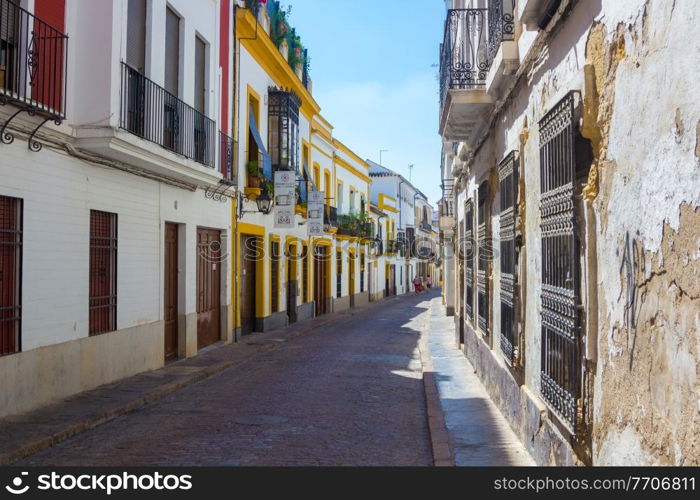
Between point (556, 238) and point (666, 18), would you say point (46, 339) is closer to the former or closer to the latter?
point (556, 238)

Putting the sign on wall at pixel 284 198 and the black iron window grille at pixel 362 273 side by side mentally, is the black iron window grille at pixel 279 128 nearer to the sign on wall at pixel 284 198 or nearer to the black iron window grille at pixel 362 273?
the sign on wall at pixel 284 198

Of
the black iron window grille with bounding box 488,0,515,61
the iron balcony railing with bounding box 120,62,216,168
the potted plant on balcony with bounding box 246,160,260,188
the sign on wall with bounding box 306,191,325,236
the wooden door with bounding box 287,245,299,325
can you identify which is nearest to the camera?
the black iron window grille with bounding box 488,0,515,61

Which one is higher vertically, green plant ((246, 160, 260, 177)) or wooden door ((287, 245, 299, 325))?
green plant ((246, 160, 260, 177))

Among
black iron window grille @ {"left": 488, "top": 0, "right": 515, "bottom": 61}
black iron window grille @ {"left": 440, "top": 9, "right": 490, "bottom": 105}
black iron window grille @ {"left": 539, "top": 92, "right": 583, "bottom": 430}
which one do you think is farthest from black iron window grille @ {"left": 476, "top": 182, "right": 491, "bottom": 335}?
black iron window grille @ {"left": 539, "top": 92, "right": 583, "bottom": 430}

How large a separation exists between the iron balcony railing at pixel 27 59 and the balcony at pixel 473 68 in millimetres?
4564

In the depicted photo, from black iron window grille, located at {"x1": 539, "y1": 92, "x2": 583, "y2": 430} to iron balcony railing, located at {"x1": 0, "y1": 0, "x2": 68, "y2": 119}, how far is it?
17.2ft

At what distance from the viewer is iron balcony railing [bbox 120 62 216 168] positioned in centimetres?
976

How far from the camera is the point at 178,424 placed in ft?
25.1

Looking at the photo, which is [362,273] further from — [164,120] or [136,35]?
[136,35]

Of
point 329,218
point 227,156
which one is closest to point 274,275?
point 227,156

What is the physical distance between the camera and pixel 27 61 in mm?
7566

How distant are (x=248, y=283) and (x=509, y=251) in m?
11.9

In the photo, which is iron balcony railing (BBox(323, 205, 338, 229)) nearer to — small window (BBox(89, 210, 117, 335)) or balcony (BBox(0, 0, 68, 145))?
small window (BBox(89, 210, 117, 335))

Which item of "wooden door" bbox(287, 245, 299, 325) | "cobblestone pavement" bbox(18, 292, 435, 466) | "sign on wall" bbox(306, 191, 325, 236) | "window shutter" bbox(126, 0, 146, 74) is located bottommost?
"cobblestone pavement" bbox(18, 292, 435, 466)
